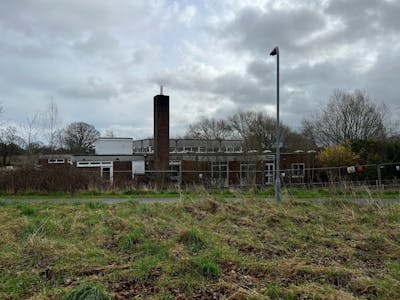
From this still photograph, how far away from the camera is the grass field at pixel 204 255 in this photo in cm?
459

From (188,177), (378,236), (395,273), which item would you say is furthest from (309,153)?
(395,273)

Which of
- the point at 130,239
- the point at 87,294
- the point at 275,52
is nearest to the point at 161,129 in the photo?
the point at 275,52

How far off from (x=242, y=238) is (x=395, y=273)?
110 inches

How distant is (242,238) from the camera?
7.09 m

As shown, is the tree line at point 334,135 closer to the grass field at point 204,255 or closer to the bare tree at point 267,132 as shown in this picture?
the bare tree at point 267,132

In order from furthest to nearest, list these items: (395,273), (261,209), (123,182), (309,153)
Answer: (309,153) → (123,182) → (261,209) → (395,273)

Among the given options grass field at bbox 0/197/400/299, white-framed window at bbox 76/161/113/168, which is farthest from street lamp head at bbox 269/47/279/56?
white-framed window at bbox 76/161/113/168

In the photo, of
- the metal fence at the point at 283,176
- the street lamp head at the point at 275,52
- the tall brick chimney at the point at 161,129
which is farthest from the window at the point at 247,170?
the street lamp head at the point at 275,52

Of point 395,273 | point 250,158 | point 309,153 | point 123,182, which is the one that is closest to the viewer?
point 395,273

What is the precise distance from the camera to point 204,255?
5781 millimetres

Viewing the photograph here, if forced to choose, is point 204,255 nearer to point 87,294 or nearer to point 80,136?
point 87,294

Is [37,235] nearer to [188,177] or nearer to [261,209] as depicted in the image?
[261,209]

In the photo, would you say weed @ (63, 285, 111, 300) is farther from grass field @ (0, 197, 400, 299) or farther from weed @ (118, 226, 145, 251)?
weed @ (118, 226, 145, 251)

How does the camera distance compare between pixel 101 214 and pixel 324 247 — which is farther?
pixel 101 214
